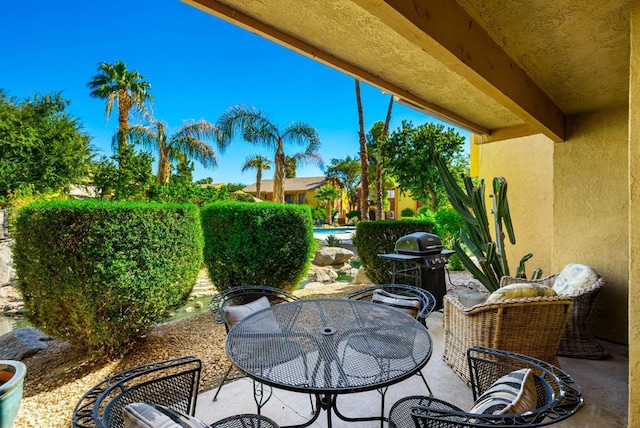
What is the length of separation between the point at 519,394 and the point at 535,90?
2.87 meters

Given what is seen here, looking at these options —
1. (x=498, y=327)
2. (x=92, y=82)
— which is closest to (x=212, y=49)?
(x=92, y=82)

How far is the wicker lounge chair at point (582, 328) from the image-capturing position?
3146mm

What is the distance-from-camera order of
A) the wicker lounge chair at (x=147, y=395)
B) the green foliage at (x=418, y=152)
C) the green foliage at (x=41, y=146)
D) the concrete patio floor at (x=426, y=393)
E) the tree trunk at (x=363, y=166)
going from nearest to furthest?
the wicker lounge chair at (x=147, y=395)
the concrete patio floor at (x=426, y=393)
the green foliage at (x=41, y=146)
the green foliage at (x=418, y=152)
the tree trunk at (x=363, y=166)

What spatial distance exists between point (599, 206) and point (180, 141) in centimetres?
1308

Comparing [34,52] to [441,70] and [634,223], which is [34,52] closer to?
[441,70]

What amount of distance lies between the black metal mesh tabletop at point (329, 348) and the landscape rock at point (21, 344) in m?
3.02

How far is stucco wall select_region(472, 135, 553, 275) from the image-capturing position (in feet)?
19.3

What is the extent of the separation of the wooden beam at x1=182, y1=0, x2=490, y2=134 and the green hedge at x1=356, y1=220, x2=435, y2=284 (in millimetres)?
2307

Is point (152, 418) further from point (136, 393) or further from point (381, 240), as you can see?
point (381, 240)

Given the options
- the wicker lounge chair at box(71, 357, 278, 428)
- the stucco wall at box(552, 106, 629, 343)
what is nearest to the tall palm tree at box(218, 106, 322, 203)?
the stucco wall at box(552, 106, 629, 343)

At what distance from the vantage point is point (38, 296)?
296cm

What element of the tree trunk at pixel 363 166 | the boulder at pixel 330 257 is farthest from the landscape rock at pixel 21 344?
the tree trunk at pixel 363 166

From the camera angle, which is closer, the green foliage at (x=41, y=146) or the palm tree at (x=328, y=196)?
the green foliage at (x=41, y=146)

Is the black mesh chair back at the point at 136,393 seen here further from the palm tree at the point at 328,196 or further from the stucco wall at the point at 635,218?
the palm tree at the point at 328,196
